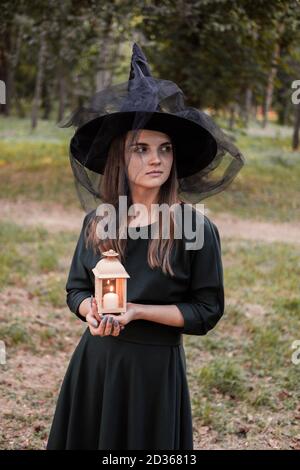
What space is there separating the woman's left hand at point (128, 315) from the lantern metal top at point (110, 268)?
125 millimetres

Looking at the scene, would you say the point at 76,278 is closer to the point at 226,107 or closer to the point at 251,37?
the point at 251,37

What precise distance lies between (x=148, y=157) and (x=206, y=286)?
0.54 metres

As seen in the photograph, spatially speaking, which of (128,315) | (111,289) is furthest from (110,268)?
(128,315)

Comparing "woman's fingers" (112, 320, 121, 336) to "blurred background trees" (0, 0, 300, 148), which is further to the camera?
"blurred background trees" (0, 0, 300, 148)

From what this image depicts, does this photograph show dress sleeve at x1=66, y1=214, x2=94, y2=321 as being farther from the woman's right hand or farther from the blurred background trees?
the blurred background trees

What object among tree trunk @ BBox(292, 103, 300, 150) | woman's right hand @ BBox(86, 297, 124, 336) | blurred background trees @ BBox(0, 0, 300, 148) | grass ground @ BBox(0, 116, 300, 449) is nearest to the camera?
woman's right hand @ BBox(86, 297, 124, 336)

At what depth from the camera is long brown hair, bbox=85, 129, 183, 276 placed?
2.44 m

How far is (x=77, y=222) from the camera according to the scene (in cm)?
1123

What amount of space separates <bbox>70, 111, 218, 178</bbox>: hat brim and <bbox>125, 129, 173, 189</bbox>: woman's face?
0.03 m

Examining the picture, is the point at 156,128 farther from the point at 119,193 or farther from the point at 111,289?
the point at 111,289

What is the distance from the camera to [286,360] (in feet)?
18.1

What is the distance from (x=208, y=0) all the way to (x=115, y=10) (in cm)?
136

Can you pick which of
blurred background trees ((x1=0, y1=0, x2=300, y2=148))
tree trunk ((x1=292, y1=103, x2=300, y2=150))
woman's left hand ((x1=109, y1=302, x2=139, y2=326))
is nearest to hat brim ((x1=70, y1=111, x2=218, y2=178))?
woman's left hand ((x1=109, y1=302, x2=139, y2=326))
